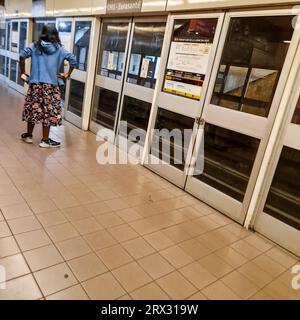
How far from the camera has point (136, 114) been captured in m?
4.27

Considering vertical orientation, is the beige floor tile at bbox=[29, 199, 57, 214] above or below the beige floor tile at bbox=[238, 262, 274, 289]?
above

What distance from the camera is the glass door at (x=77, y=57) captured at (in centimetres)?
489

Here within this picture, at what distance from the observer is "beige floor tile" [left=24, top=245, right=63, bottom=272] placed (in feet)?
5.89

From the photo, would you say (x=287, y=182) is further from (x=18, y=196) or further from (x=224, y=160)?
(x=18, y=196)

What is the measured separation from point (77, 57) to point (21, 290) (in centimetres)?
455

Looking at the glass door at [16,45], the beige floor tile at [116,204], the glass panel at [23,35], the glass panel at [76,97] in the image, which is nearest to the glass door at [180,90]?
the beige floor tile at [116,204]

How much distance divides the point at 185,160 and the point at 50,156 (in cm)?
175

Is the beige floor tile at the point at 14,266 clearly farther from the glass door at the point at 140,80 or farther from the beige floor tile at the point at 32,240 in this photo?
the glass door at the point at 140,80

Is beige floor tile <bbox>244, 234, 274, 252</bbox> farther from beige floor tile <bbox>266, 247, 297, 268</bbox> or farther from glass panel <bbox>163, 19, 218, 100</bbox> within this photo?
glass panel <bbox>163, 19, 218, 100</bbox>

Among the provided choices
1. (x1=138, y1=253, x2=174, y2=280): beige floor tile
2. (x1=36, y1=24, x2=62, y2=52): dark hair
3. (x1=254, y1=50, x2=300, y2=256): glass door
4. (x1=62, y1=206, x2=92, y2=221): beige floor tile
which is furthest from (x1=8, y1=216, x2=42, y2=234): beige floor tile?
(x1=36, y1=24, x2=62, y2=52): dark hair

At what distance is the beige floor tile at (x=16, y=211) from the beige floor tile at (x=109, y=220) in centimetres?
59

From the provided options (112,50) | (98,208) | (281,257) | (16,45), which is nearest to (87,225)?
(98,208)

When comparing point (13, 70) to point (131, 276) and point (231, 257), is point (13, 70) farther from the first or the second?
point (231, 257)

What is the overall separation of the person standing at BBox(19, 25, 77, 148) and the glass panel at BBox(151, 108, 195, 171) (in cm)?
140
